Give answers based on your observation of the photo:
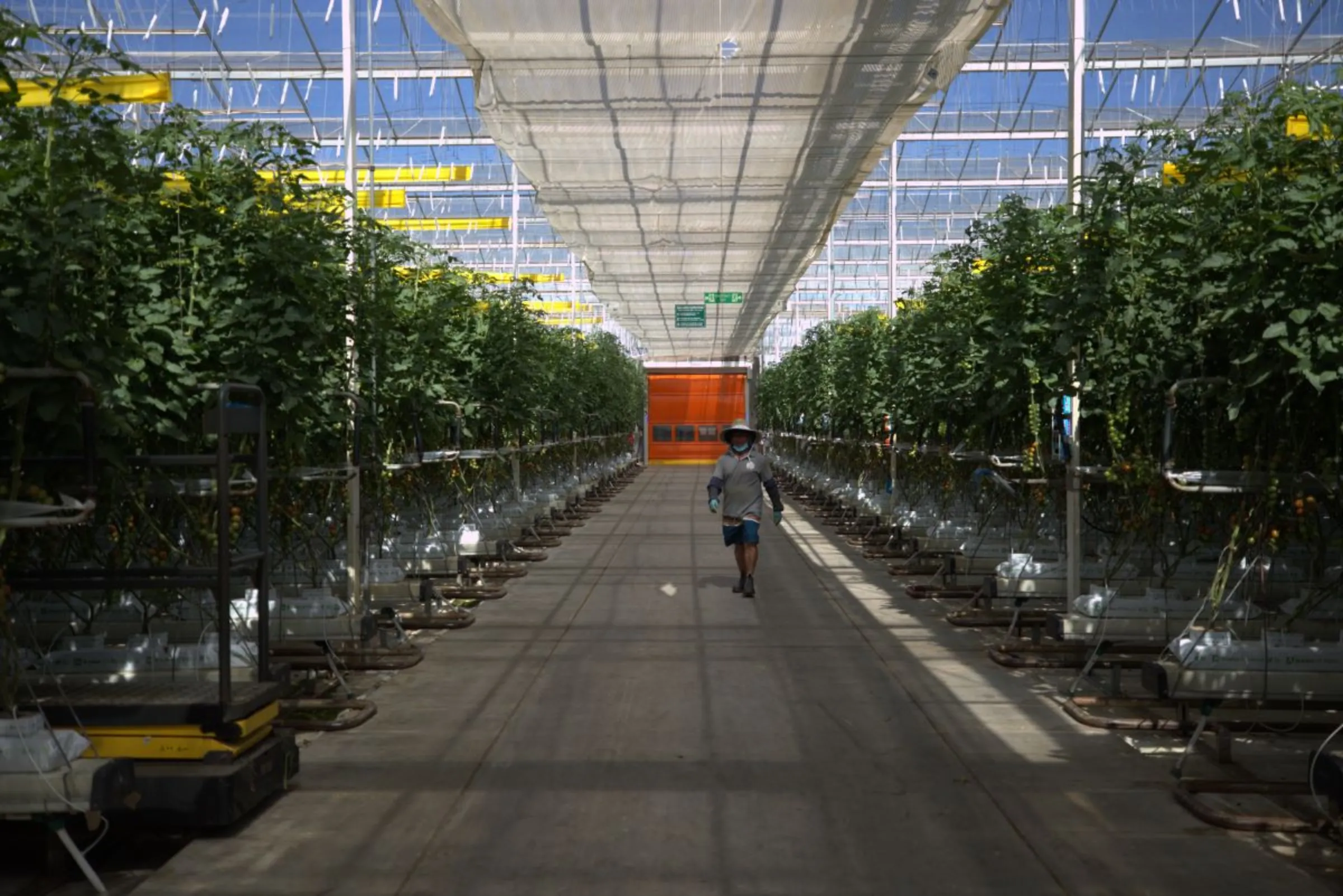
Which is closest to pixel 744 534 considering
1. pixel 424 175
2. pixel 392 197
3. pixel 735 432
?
pixel 735 432

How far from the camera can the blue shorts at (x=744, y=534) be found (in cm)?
1320

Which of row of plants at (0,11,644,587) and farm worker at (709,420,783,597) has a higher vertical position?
row of plants at (0,11,644,587)

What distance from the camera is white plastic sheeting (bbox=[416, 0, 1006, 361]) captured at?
30.2ft

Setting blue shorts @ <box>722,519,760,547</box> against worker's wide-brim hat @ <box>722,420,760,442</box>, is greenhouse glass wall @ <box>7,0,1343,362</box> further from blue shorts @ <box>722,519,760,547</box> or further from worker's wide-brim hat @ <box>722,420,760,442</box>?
blue shorts @ <box>722,519,760,547</box>

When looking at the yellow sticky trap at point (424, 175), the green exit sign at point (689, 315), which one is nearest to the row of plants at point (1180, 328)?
the green exit sign at point (689, 315)

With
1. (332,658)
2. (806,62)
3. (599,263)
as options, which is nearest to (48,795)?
(332,658)

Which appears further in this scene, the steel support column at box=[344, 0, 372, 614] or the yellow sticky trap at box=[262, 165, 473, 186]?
the yellow sticky trap at box=[262, 165, 473, 186]

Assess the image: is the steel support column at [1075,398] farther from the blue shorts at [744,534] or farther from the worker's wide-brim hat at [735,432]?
the worker's wide-brim hat at [735,432]

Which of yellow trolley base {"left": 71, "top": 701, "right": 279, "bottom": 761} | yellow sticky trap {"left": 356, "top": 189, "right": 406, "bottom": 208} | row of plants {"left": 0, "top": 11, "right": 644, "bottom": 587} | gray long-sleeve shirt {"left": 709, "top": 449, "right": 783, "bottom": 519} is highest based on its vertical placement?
yellow sticky trap {"left": 356, "top": 189, "right": 406, "bottom": 208}

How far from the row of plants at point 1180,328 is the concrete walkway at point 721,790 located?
1356 mm

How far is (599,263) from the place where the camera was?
69.3 ft

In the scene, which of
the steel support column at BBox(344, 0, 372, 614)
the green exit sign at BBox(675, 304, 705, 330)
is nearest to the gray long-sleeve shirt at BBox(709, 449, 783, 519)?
the steel support column at BBox(344, 0, 372, 614)

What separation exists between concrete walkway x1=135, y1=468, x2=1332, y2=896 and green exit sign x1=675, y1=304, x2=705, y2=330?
17.0 metres

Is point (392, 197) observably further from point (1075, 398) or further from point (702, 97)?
point (1075, 398)
